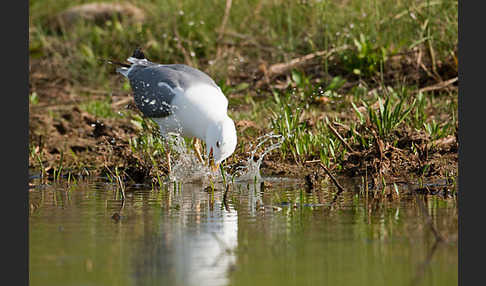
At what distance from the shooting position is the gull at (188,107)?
686 cm

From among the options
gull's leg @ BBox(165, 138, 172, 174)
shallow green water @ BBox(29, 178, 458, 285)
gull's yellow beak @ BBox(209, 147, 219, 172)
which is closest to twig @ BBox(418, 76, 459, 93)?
gull's leg @ BBox(165, 138, 172, 174)

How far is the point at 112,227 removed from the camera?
494 cm

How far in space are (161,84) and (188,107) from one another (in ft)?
1.59

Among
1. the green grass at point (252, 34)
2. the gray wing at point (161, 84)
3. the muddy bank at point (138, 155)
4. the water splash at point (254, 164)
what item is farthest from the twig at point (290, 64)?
the water splash at point (254, 164)

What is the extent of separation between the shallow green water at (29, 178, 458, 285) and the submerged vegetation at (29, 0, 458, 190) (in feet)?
4.06

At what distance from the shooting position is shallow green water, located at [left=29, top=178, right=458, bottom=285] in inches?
147

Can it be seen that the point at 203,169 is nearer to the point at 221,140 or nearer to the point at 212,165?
the point at 212,165

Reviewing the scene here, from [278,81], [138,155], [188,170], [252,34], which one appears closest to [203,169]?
[188,170]

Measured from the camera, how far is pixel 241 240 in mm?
4488

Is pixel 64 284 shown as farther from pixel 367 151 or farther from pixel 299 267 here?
pixel 367 151

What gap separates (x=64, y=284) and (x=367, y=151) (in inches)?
153

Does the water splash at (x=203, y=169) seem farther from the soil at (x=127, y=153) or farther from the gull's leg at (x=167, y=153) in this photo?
the soil at (x=127, y=153)

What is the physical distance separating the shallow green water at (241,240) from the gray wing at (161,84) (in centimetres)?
139

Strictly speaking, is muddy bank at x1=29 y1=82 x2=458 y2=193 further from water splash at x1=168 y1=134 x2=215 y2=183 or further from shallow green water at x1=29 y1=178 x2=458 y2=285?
shallow green water at x1=29 y1=178 x2=458 y2=285
